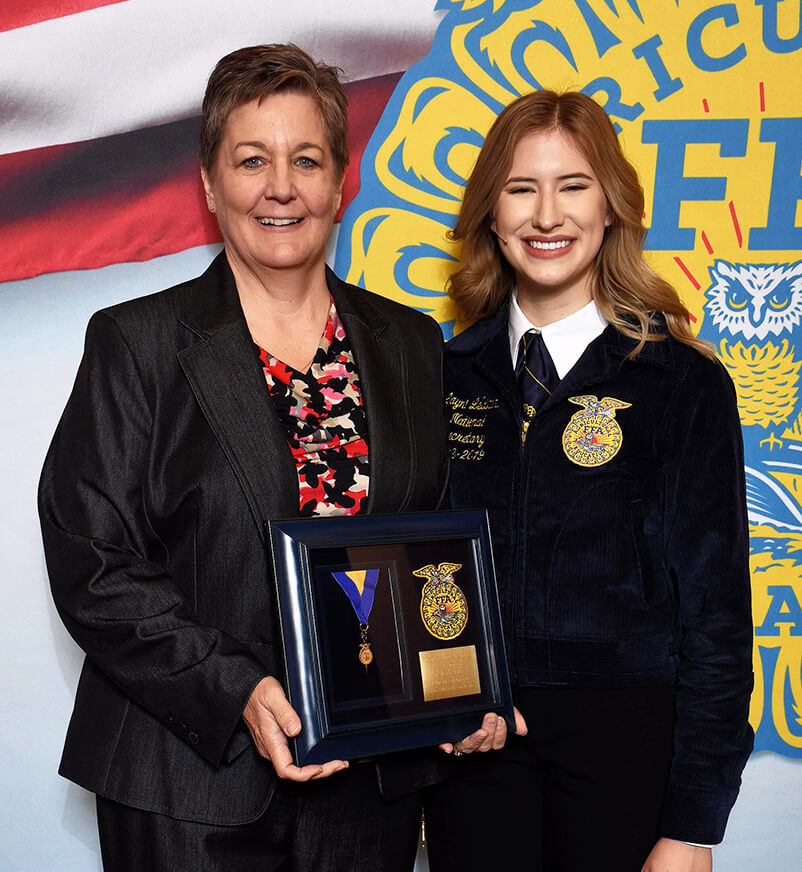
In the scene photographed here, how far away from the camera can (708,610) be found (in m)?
1.69

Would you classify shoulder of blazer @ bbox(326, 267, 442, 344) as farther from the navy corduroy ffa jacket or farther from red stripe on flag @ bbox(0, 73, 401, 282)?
red stripe on flag @ bbox(0, 73, 401, 282)

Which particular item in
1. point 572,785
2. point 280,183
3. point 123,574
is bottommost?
point 572,785

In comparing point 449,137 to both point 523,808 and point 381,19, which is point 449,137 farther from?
point 523,808

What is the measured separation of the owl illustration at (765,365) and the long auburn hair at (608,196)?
20.1 inches

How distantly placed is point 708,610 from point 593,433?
36 cm

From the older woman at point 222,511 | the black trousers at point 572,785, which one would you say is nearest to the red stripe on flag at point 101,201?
the older woman at point 222,511

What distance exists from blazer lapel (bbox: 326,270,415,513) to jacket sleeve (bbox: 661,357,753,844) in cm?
47

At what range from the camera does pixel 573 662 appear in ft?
5.53

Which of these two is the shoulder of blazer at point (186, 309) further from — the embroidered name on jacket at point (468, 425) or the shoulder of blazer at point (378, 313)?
the embroidered name on jacket at point (468, 425)

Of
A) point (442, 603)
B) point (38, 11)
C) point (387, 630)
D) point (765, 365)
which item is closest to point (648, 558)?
point (442, 603)

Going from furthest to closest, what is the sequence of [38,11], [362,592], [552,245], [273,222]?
1. [38,11]
2. [552,245]
3. [273,222]
4. [362,592]

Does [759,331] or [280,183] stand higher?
[280,183]

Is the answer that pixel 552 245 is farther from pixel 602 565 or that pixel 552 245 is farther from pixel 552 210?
pixel 602 565

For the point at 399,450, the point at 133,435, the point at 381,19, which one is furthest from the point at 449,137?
the point at 133,435
